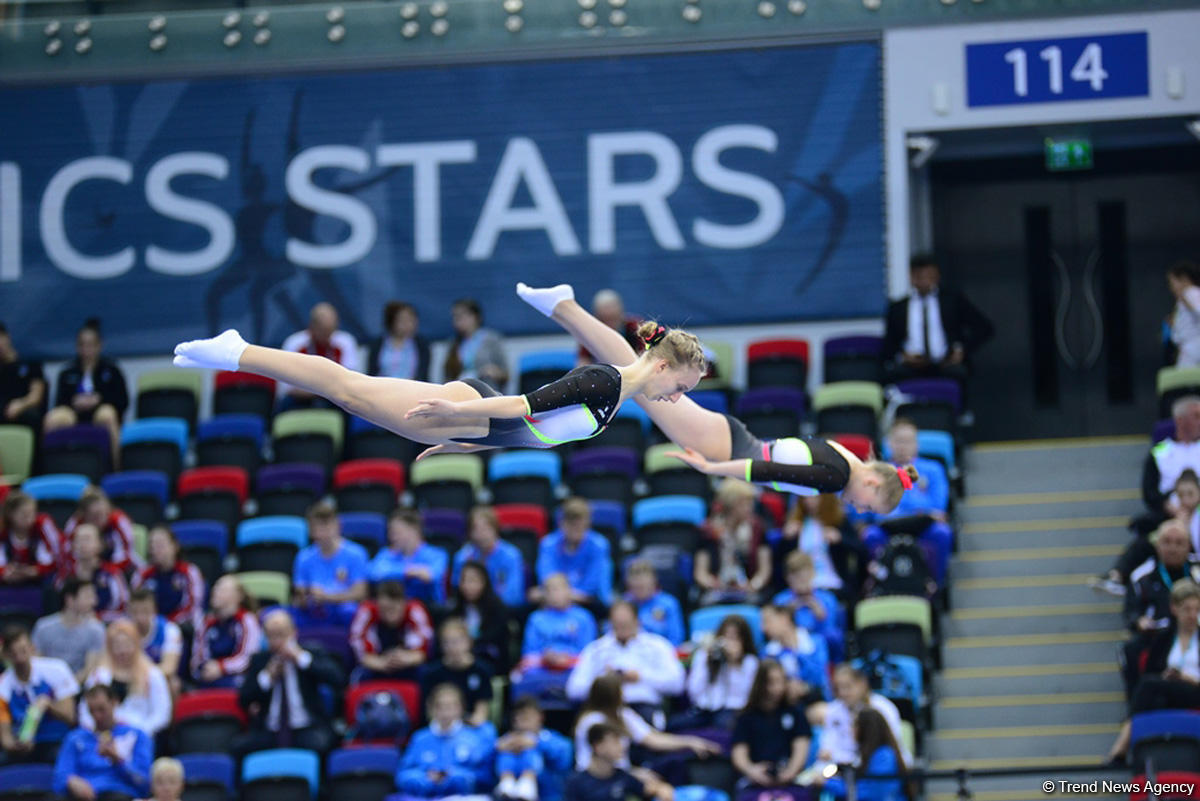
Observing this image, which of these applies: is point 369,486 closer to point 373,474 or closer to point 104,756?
point 373,474

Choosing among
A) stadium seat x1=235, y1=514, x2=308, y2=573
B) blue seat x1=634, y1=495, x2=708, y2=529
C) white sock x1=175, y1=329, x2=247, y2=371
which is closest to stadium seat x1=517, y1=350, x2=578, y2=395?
blue seat x1=634, y1=495, x2=708, y2=529

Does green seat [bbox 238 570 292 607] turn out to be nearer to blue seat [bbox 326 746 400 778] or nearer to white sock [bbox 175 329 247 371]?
blue seat [bbox 326 746 400 778]

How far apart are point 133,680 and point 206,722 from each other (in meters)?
0.54

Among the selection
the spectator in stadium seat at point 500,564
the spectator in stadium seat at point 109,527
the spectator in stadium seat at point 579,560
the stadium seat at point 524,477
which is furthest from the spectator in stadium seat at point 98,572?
the spectator in stadium seat at point 579,560

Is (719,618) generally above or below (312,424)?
below

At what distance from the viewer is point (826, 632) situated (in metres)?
11.9

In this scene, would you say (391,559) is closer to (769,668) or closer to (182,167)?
(769,668)

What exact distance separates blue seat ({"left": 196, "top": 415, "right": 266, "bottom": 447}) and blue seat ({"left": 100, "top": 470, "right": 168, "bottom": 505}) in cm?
65

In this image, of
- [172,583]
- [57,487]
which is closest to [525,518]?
[172,583]

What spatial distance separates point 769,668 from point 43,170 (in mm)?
9539

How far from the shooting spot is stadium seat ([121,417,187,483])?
14.8 m

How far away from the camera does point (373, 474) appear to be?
14.2m

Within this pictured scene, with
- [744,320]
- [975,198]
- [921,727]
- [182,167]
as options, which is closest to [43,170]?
[182,167]

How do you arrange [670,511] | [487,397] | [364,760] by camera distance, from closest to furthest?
[487,397] → [364,760] → [670,511]
